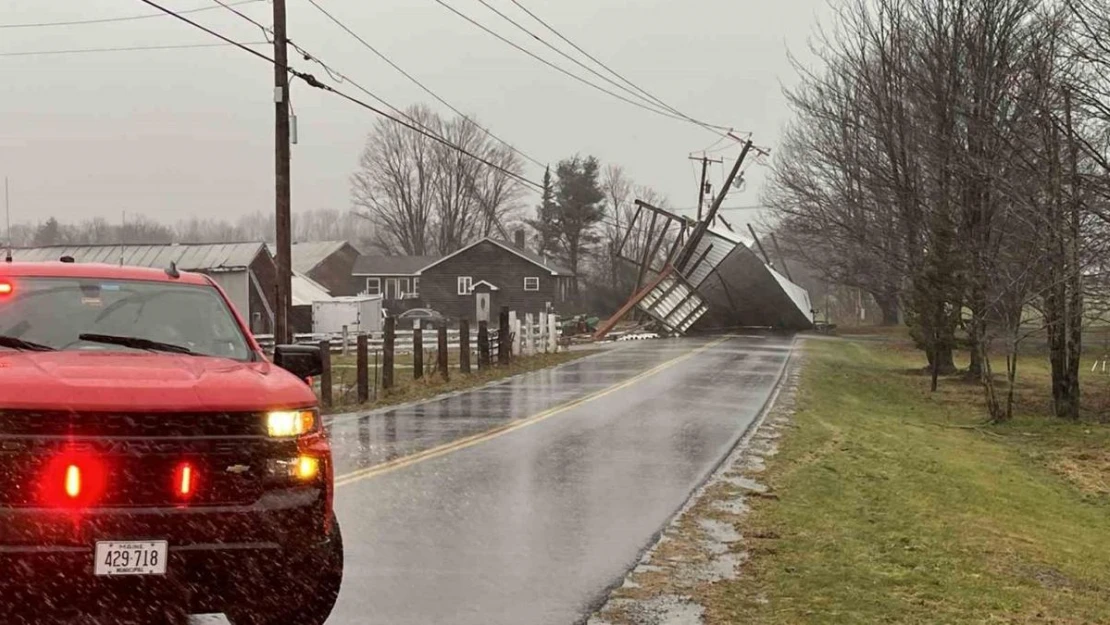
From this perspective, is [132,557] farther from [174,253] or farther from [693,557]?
[174,253]

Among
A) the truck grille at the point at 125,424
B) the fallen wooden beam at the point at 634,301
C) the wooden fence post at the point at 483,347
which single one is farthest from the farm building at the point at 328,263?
the truck grille at the point at 125,424

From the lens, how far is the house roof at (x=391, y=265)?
75.6 m

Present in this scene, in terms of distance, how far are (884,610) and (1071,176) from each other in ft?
43.7

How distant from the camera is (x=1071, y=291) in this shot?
1803 cm

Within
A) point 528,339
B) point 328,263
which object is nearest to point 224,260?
point 528,339

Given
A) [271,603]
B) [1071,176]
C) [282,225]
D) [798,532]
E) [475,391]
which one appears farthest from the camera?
[475,391]

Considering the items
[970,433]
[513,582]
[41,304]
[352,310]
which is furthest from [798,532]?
[352,310]

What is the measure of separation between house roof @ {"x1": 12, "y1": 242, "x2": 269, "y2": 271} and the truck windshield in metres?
39.1

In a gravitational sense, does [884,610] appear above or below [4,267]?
below

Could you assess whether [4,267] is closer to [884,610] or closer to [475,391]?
[884,610]

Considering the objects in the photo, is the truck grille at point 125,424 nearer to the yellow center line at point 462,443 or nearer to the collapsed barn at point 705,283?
the yellow center line at point 462,443

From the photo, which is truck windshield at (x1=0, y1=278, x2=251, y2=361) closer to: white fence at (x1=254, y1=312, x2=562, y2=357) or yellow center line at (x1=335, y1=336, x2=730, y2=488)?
yellow center line at (x1=335, y1=336, x2=730, y2=488)

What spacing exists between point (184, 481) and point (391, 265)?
242 feet

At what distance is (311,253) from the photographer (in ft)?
274
